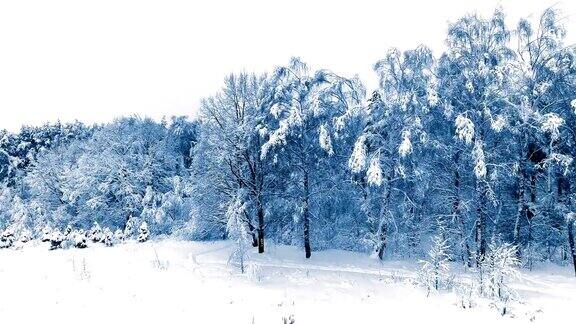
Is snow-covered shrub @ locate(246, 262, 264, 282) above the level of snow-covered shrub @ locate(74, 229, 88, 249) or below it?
below

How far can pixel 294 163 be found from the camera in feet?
71.6

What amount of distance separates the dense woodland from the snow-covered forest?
0.08 meters

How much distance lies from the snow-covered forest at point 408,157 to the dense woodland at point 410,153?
8cm

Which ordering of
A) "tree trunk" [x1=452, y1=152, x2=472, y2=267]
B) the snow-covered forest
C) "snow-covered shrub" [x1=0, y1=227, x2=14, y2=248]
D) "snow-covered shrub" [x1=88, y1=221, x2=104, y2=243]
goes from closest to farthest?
the snow-covered forest → "tree trunk" [x1=452, y1=152, x2=472, y2=267] → "snow-covered shrub" [x1=0, y1=227, x2=14, y2=248] → "snow-covered shrub" [x1=88, y1=221, x2=104, y2=243]

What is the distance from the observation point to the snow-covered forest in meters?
18.5

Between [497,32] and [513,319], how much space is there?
43.8 ft

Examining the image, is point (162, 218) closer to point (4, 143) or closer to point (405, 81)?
point (405, 81)

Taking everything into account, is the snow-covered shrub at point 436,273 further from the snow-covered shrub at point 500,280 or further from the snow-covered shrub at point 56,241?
the snow-covered shrub at point 56,241

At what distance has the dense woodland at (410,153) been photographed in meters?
18.5

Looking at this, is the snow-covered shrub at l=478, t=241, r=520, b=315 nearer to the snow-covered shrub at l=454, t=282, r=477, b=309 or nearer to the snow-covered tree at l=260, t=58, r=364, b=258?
the snow-covered shrub at l=454, t=282, r=477, b=309

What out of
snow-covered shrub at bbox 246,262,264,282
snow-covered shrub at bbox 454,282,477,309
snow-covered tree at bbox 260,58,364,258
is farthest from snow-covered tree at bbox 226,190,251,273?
snow-covered shrub at bbox 454,282,477,309

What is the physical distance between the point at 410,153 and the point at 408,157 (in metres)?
1.09

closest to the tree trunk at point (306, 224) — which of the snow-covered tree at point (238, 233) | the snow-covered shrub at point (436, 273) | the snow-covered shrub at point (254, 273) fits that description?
the snow-covered tree at point (238, 233)

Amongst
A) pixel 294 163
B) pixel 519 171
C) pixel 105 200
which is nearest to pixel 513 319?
pixel 519 171
